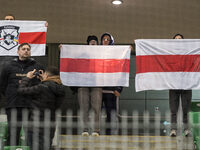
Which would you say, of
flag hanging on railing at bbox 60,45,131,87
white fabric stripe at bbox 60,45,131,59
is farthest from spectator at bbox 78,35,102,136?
white fabric stripe at bbox 60,45,131,59

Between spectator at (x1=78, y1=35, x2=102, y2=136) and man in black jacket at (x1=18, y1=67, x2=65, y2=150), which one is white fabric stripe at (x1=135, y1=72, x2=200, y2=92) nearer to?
spectator at (x1=78, y1=35, x2=102, y2=136)

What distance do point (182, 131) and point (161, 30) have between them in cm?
383

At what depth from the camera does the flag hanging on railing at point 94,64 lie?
6151 millimetres

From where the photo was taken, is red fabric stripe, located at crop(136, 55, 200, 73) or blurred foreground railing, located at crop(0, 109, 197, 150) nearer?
blurred foreground railing, located at crop(0, 109, 197, 150)

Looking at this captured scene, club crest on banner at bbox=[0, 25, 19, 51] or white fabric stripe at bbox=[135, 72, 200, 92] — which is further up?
club crest on banner at bbox=[0, 25, 19, 51]

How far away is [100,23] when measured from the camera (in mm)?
8555

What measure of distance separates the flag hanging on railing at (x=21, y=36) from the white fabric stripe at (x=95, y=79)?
57 cm

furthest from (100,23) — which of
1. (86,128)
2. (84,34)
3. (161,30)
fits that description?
(86,128)

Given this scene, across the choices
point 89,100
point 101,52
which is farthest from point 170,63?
point 89,100

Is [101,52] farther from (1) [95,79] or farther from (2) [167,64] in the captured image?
(2) [167,64]

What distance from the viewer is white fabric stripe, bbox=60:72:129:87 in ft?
19.9

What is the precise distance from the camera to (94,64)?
246 inches

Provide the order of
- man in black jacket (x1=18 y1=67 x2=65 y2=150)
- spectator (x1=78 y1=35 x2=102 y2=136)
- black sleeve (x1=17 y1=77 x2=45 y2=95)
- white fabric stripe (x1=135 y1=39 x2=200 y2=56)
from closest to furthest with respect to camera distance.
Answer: man in black jacket (x1=18 y1=67 x2=65 y2=150)
black sleeve (x1=17 y1=77 x2=45 y2=95)
spectator (x1=78 y1=35 x2=102 y2=136)
white fabric stripe (x1=135 y1=39 x2=200 y2=56)

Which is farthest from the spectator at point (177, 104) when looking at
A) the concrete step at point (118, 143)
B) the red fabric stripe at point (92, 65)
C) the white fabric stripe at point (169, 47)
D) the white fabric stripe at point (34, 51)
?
the white fabric stripe at point (34, 51)
